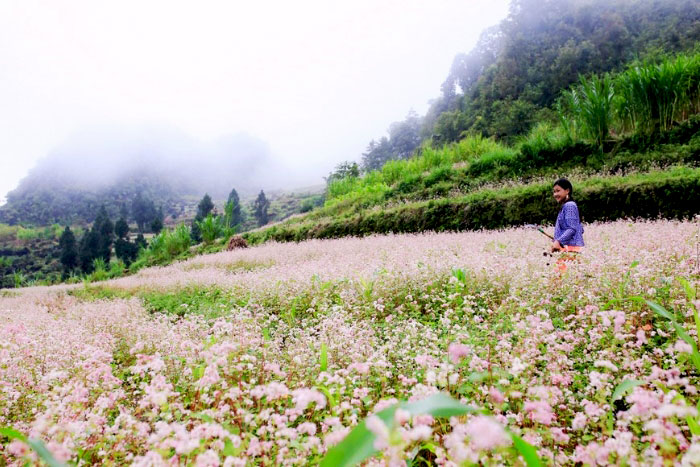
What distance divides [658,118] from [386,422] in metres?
18.0

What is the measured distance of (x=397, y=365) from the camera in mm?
3184

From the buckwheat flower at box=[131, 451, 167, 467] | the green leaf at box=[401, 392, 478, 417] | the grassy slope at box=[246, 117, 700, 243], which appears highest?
the green leaf at box=[401, 392, 478, 417]

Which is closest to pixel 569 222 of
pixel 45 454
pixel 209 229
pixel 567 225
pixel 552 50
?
pixel 567 225

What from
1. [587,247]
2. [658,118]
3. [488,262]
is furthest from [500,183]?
[488,262]

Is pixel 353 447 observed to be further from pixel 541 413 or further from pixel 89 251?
pixel 89 251

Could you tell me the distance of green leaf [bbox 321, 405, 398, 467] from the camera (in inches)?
40.3

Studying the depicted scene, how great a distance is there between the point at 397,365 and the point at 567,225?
4.39 metres

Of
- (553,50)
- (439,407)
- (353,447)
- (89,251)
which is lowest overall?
(89,251)

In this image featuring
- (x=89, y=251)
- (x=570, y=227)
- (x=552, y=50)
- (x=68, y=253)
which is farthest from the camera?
(x=89, y=251)

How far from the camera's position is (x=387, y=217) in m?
15.0

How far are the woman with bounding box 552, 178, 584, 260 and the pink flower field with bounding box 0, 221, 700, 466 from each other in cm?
62

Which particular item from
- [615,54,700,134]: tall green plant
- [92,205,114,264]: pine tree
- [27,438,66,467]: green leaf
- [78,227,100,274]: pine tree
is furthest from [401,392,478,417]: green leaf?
[78,227,100,274]: pine tree

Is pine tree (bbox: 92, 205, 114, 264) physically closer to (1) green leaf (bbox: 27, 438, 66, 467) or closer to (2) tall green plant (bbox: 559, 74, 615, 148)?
(2) tall green plant (bbox: 559, 74, 615, 148)

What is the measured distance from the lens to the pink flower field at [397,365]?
155 cm
